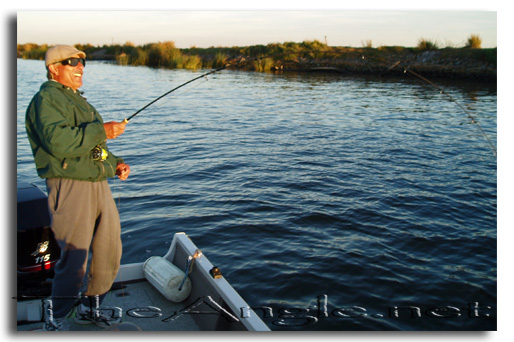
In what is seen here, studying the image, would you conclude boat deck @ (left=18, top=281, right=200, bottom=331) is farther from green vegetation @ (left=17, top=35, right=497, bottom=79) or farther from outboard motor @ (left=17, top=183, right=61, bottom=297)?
green vegetation @ (left=17, top=35, right=497, bottom=79)

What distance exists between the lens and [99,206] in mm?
2445

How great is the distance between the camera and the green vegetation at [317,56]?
4.56m

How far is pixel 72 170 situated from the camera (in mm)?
2287

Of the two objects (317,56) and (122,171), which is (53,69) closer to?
(122,171)

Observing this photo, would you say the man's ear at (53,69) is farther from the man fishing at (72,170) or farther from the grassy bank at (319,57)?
the grassy bank at (319,57)

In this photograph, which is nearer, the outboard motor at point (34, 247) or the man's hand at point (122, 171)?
the man's hand at point (122, 171)

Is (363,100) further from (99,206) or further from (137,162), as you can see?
(99,206)

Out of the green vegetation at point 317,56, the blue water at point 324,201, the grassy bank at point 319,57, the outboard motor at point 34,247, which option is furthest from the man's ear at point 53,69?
the blue water at point 324,201

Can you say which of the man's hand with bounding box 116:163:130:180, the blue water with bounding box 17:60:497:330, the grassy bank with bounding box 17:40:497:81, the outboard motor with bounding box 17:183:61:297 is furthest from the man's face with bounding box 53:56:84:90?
the blue water with bounding box 17:60:497:330

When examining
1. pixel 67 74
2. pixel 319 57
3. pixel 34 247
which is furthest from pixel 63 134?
pixel 319 57

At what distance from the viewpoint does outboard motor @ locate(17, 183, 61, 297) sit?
319 cm

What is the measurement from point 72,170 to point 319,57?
7180mm

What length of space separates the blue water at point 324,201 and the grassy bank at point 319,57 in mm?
856

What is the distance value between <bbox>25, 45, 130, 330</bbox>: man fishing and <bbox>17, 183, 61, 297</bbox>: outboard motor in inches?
27.7
